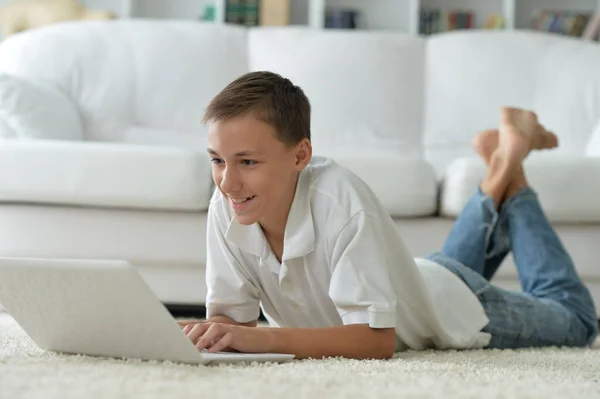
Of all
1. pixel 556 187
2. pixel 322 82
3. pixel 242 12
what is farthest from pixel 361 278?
pixel 242 12

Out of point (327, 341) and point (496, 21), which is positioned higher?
point (496, 21)

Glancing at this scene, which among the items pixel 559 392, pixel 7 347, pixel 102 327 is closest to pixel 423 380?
pixel 559 392

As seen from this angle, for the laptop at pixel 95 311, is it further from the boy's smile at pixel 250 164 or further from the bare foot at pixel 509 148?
the bare foot at pixel 509 148

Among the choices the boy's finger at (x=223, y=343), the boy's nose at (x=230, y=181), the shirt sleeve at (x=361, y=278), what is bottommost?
the boy's finger at (x=223, y=343)

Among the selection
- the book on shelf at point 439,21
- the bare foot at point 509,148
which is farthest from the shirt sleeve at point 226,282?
the book on shelf at point 439,21

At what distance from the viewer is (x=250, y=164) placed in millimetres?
1283

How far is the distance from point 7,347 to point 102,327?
268 mm

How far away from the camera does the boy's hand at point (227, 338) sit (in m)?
1.22

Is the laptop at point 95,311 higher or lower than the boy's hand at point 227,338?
higher

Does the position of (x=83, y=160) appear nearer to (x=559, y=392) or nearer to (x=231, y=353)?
(x=231, y=353)

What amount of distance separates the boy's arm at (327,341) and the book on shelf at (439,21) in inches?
136

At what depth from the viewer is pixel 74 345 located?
3.98 ft

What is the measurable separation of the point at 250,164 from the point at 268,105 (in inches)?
3.6

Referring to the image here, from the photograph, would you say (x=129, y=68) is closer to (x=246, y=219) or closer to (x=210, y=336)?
(x=246, y=219)
